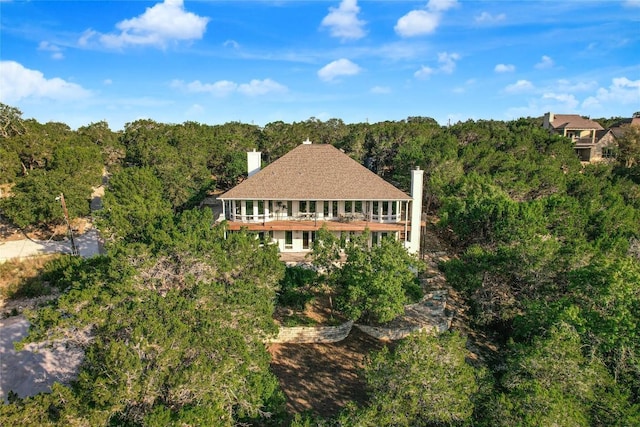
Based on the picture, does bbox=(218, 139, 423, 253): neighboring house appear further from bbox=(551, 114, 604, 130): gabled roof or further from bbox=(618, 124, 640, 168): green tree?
bbox=(551, 114, 604, 130): gabled roof

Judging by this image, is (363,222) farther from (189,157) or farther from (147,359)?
(189,157)

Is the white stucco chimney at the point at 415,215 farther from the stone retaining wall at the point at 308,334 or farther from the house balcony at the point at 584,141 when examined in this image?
the house balcony at the point at 584,141

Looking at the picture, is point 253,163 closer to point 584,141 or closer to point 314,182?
point 314,182

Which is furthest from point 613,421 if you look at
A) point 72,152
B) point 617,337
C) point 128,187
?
point 72,152

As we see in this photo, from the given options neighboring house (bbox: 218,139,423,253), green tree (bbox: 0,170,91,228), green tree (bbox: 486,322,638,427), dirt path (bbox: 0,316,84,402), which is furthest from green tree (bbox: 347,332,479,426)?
green tree (bbox: 0,170,91,228)

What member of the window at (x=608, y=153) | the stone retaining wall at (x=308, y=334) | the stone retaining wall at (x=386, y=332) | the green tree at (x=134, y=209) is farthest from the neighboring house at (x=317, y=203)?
the window at (x=608, y=153)

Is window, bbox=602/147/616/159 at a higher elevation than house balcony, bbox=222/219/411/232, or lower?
higher
